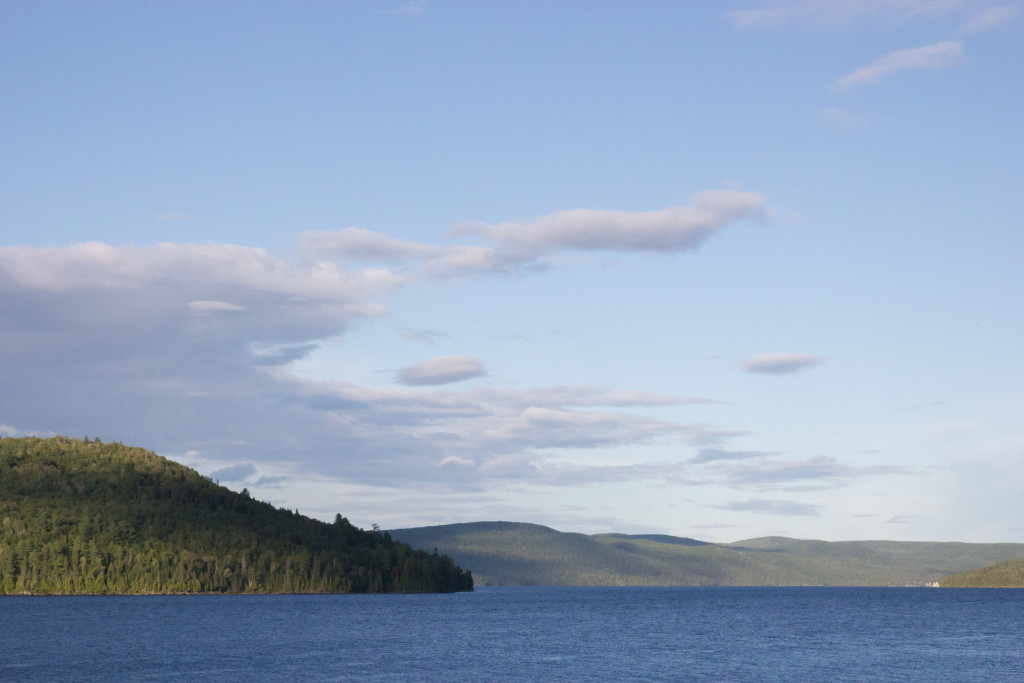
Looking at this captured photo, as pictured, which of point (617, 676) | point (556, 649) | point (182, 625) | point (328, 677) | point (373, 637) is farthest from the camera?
point (182, 625)

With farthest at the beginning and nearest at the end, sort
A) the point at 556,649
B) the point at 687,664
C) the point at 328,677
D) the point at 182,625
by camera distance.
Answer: the point at 182,625 < the point at 556,649 < the point at 687,664 < the point at 328,677

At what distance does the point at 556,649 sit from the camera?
15475 centimetres

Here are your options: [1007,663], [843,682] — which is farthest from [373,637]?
[1007,663]

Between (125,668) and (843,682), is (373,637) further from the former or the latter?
(843,682)

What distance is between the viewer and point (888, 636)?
194m

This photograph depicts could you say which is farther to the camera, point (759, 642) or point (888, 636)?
point (888, 636)

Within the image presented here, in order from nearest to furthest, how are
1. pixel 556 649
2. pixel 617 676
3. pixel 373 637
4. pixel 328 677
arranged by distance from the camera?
1. pixel 328 677
2. pixel 617 676
3. pixel 556 649
4. pixel 373 637

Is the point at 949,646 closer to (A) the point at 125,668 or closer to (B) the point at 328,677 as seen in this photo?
(B) the point at 328,677

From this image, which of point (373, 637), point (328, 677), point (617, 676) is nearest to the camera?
point (328, 677)

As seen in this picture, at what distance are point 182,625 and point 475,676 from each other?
91.4 m

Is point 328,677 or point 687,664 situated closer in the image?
point 328,677

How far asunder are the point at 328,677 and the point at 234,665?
17258mm

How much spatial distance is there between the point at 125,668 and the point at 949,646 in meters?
127

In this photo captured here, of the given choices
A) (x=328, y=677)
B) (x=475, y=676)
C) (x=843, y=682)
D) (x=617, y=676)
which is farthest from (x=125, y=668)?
(x=843, y=682)
